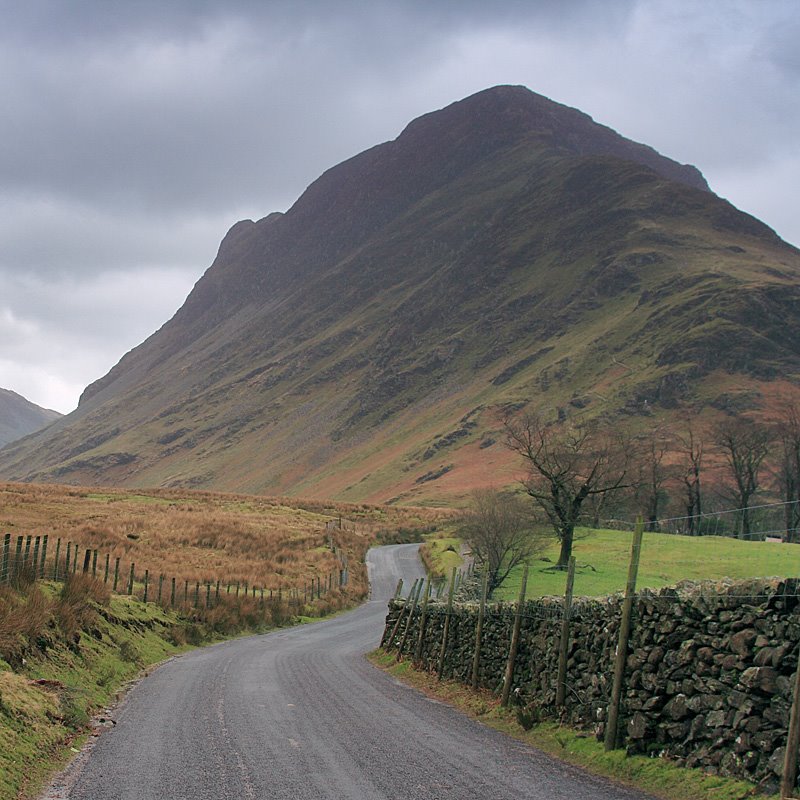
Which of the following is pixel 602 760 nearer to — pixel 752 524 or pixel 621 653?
pixel 621 653

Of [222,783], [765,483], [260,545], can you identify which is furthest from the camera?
[765,483]

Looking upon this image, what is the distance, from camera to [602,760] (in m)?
12.4

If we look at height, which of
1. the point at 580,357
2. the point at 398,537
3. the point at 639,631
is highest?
the point at 580,357

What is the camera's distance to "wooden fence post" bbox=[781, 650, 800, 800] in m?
9.14

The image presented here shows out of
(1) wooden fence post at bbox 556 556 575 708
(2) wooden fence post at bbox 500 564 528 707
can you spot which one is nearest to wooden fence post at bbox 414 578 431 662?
(2) wooden fence post at bbox 500 564 528 707

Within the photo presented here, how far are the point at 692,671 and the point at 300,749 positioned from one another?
242 inches

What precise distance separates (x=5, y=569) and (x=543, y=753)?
43.9 feet

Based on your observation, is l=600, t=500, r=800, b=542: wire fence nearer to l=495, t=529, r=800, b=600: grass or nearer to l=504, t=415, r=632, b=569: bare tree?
l=495, t=529, r=800, b=600: grass

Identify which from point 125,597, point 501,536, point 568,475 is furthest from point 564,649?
point 568,475

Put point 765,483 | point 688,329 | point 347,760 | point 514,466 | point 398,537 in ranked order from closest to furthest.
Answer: point 347,760, point 398,537, point 765,483, point 514,466, point 688,329

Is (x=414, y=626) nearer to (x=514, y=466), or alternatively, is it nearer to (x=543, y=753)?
(x=543, y=753)

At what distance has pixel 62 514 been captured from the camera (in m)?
64.8

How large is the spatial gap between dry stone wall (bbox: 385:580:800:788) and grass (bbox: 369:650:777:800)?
206 mm

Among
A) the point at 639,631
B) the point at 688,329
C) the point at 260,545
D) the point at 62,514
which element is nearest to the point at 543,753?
the point at 639,631
